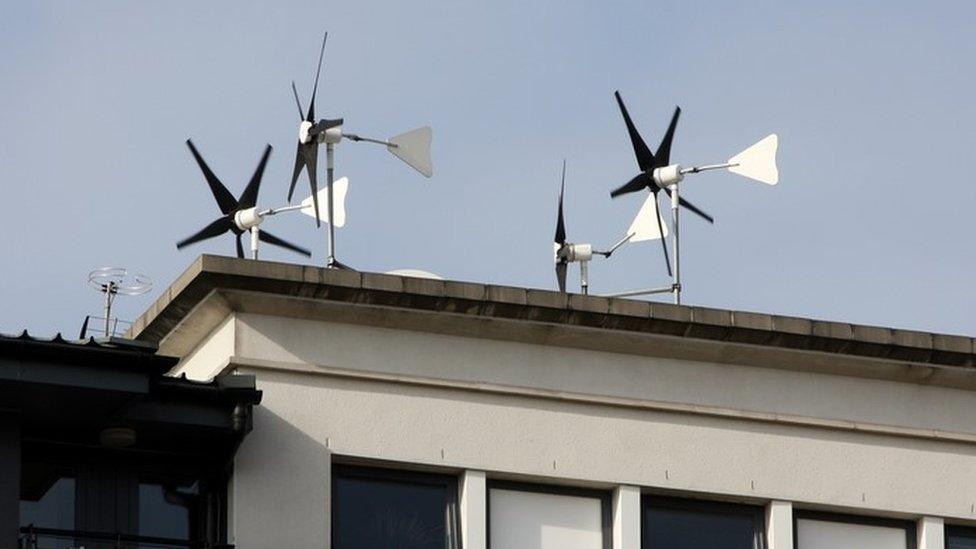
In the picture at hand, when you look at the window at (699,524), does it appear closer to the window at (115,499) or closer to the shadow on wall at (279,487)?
the shadow on wall at (279,487)

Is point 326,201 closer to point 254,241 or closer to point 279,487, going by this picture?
point 254,241

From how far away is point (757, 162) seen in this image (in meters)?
51.5

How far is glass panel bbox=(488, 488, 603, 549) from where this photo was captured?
4109 centimetres

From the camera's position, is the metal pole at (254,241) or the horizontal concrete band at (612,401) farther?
the metal pole at (254,241)

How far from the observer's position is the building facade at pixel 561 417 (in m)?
40.3

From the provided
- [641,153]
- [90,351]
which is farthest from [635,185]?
[90,351]

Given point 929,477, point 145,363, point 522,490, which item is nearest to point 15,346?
point 145,363

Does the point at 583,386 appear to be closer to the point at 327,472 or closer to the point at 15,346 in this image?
the point at 327,472

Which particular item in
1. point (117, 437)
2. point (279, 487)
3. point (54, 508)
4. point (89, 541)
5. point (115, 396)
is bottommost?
point (89, 541)

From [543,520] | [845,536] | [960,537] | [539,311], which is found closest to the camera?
[543,520]

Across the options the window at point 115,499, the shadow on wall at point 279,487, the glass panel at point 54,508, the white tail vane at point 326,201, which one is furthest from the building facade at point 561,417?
the white tail vane at point 326,201

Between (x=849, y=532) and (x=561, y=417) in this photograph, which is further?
(x=849, y=532)

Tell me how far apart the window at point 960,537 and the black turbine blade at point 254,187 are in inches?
599

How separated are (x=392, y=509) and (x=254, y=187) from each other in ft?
47.0
